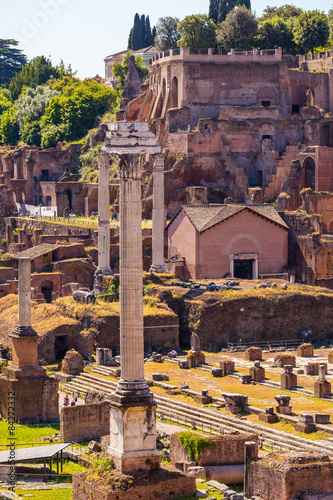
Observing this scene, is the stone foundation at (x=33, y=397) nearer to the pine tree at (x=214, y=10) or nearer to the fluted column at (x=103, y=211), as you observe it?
the fluted column at (x=103, y=211)

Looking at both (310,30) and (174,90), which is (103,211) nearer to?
(174,90)

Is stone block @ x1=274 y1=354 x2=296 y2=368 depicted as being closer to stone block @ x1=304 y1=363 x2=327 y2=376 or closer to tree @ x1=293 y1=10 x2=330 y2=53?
stone block @ x1=304 y1=363 x2=327 y2=376

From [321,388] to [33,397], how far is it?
9.41 m

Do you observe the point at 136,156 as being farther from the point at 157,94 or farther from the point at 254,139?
the point at 157,94

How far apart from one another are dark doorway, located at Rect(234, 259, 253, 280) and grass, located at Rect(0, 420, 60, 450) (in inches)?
1012

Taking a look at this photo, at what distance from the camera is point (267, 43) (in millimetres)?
91438

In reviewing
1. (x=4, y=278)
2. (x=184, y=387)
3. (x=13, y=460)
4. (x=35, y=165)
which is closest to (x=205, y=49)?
(x=35, y=165)

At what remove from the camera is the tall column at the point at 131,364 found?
26125 mm

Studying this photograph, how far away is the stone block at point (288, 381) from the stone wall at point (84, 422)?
754cm

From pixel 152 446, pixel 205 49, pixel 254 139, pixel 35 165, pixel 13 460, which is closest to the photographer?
pixel 152 446

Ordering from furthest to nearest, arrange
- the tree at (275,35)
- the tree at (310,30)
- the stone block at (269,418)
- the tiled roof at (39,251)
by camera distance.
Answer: the tree at (310,30) → the tree at (275,35) → the tiled roof at (39,251) → the stone block at (269,418)

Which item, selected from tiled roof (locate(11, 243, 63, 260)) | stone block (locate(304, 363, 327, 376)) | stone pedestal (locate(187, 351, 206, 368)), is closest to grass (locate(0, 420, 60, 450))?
stone pedestal (locate(187, 351, 206, 368))

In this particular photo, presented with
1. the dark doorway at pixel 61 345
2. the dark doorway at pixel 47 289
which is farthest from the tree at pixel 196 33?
the dark doorway at pixel 61 345

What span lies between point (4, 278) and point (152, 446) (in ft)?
128
